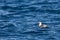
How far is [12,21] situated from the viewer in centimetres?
1742

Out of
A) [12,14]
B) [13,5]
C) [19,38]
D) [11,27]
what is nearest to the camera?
[19,38]

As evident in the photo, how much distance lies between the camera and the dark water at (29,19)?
16094 mm

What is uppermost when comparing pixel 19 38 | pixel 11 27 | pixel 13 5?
pixel 13 5

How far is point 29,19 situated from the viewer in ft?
57.4

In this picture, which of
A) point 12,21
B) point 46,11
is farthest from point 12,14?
point 46,11

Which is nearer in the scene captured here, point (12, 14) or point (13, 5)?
point (12, 14)

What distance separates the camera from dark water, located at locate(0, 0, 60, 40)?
16094 mm

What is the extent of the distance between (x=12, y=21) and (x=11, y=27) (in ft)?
2.01

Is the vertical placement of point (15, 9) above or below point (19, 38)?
above

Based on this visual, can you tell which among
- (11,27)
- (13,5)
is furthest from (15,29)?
(13,5)

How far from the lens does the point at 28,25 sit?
A: 16969 mm

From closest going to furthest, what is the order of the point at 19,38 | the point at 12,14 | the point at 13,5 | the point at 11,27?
the point at 19,38
the point at 11,27
the point at 12,14
the point at 13,5

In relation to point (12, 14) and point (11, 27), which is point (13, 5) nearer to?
point (12, 14)

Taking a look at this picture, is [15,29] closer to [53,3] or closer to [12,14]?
[12,14]
